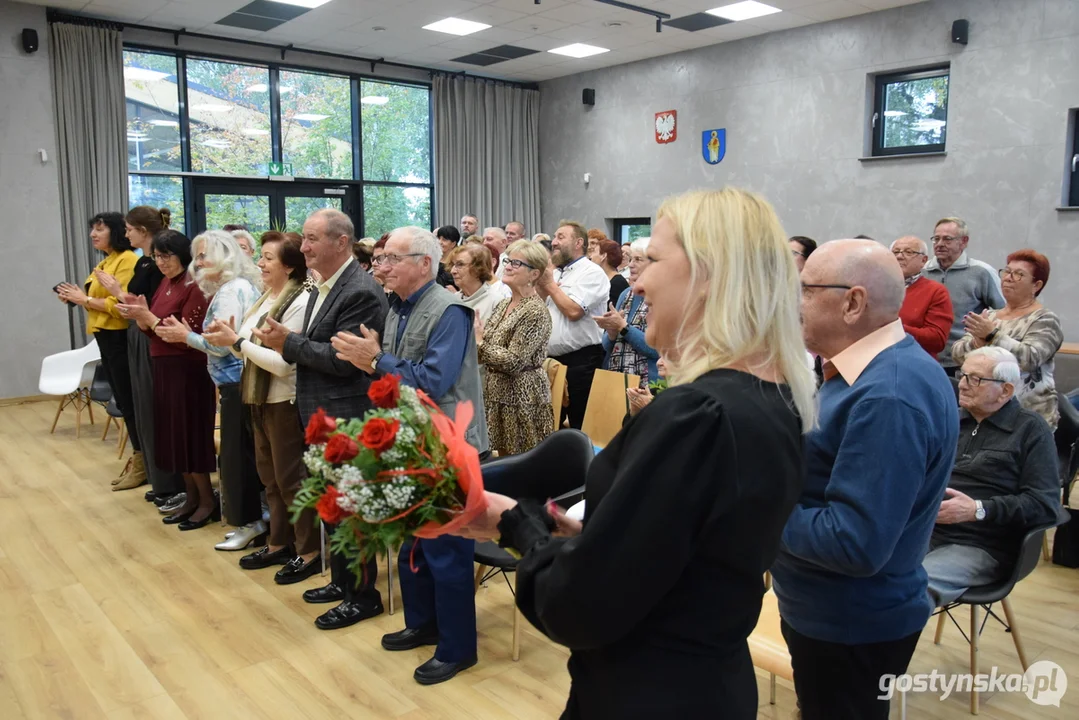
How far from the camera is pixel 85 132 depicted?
872 centimetres

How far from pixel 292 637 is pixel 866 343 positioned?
2.70 meters

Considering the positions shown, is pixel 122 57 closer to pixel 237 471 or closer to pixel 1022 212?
pixel 237 471

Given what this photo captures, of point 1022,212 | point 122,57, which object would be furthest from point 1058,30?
point 122,57

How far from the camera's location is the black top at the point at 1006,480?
9.15 ft

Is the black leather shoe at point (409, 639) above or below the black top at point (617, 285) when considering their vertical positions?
below

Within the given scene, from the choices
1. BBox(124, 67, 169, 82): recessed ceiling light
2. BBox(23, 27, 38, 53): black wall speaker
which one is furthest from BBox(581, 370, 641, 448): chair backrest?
BBox(124, 67, 169, 82): recessed ceiling light

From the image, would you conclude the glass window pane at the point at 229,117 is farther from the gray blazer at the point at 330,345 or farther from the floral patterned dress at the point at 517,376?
the gray blazer at the point at 330,345

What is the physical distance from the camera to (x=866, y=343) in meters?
1.84

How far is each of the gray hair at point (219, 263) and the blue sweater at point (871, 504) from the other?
11.5 ft

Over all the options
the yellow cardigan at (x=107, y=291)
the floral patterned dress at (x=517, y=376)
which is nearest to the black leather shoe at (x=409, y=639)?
the floral patterned dress at (x=517, y=376)

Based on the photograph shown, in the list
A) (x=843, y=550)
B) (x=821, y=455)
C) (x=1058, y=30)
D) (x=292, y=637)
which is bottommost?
(x=292, y=637)

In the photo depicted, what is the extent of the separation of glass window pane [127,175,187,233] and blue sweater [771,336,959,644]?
895 cm

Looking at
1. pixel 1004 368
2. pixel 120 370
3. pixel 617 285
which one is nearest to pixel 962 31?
pixel 617 285

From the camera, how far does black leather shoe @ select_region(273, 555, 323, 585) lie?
4.03 meters
